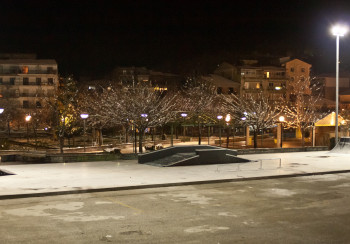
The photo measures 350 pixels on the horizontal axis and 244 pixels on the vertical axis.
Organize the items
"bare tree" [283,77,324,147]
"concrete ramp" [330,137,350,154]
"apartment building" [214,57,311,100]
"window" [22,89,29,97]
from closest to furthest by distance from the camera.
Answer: "concrete ramp" [330,137,350,154] < "bare tree" [283,77,324,147] < "window" [22,89,29,97] < "apartment building" [214,57,311,100]

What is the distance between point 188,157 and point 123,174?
15.7 feet

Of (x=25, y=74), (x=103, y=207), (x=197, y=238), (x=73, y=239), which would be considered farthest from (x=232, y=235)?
(x=25, y=74)

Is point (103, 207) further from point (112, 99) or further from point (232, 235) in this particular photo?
point (112, 99)

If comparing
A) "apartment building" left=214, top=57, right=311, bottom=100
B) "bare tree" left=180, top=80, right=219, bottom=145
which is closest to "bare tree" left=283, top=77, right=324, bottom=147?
"apartment building" left=214, top=57, right=311, bottom=100

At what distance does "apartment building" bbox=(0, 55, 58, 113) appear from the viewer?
74.2 meters

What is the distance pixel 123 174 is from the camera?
656 inches

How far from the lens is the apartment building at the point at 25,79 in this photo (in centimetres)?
7425

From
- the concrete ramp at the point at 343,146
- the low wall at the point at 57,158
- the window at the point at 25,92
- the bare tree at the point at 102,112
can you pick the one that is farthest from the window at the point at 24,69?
the concrete ramp at the point at 343,146

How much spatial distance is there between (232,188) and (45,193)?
591cm

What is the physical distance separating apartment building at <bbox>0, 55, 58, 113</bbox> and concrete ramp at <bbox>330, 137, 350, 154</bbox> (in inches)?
2181

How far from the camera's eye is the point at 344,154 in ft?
88.5

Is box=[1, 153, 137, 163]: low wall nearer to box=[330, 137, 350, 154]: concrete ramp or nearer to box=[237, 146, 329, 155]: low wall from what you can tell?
box=[237, 146, 329, 155]: low wall

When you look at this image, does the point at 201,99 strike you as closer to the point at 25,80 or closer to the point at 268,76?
the point at 268,76

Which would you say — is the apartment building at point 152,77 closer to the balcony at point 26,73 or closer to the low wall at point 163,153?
the balcony at point 26,73
